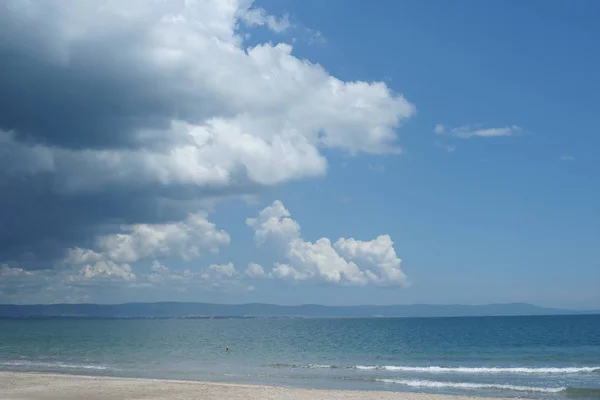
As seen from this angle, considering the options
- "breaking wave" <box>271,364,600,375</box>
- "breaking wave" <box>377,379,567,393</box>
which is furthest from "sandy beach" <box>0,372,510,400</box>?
"breaking wave" <box>271,364,600,375</box>

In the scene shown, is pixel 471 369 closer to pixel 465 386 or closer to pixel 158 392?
pixel 465 386

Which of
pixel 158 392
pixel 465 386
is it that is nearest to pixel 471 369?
pixel 465 386

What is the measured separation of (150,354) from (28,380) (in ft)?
78.8

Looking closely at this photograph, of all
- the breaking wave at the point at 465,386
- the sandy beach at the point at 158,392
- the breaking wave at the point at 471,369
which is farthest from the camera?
the breaking wave at the point at 471,369

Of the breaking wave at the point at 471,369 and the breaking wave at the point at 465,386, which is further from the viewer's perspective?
the breaking wave at the point at 471,369

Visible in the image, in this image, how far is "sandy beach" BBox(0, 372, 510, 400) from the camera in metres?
27.5

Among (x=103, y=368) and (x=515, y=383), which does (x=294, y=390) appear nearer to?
(x=515, y=383)

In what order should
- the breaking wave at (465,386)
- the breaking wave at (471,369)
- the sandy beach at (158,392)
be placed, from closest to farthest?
1. the sandy beach at (158,392)
2. the breaking wave at (465,386)
3. the breaking wave at (471,369)

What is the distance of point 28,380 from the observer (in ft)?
112

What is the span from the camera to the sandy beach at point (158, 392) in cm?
2747

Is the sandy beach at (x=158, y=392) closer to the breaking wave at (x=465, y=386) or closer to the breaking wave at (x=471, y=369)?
the breaking wave at (x=465, y=386)

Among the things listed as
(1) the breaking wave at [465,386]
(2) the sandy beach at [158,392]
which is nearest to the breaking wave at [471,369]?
(1) the breaking wave at [465,386]

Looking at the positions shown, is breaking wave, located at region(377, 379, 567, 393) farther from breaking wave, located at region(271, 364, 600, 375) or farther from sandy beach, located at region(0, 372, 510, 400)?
breaking wave, located at region(271, 364, 600, 375)

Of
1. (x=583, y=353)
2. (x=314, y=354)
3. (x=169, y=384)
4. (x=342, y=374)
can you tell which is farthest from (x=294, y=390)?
(x=583, y=353)
